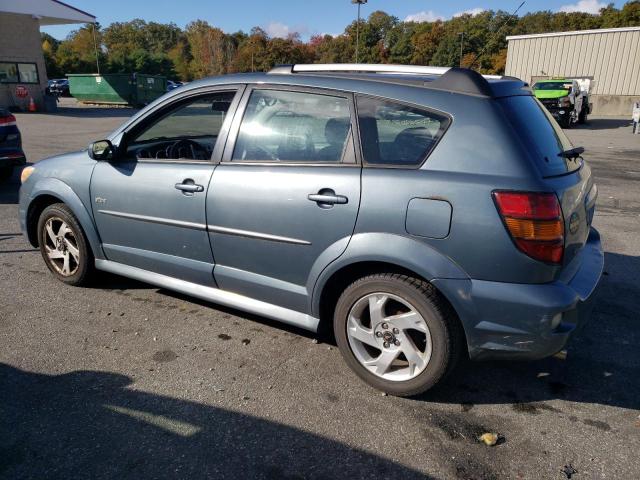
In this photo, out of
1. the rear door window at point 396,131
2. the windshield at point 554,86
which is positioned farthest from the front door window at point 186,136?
the windshield at point 554,86

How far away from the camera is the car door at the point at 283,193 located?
115 inches

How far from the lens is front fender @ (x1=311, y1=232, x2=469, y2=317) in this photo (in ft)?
8.58

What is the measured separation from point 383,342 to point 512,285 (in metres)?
0.81

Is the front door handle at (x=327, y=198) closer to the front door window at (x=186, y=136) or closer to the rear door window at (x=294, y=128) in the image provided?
the rear door window at (x=294, y=128)

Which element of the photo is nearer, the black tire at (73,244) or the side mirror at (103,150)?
the side mirror at (103,150)

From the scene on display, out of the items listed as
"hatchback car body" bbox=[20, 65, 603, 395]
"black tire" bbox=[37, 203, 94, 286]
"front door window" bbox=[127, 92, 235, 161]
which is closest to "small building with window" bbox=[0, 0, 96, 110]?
"black tire" bbox=[37, 203, 94, 286]

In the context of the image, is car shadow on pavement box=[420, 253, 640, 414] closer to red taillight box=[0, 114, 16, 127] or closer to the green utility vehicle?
red taillight box=[0, 114, 16, 127]

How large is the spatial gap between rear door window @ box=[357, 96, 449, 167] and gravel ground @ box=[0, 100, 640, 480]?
137 cm

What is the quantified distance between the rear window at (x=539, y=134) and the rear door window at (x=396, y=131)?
1.28 feet

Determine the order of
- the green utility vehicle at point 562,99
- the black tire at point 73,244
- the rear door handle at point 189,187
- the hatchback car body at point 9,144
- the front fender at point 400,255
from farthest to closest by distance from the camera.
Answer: the green utility vehicle at point 562,99, the hatchback car body at point 9,144, the black tire at point 73,244, the rear door handle at point 189,187, the front fender at point 400,255

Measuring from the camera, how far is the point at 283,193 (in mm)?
3062

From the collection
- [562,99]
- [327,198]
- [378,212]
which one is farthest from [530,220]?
[562,99]

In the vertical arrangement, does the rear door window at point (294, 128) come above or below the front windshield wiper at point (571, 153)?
above

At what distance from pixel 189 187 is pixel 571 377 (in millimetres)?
2733
